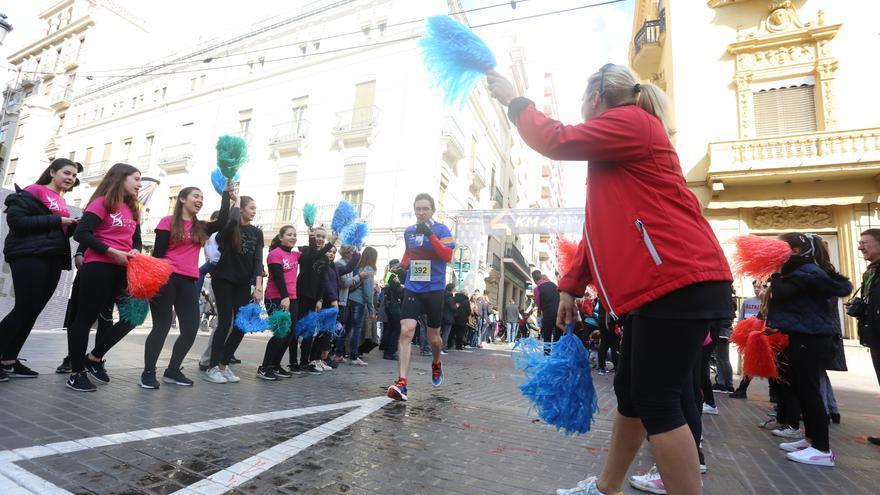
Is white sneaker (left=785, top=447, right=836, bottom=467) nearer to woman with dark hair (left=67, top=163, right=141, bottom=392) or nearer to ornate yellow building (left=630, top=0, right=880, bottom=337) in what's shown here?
woman with dark hair (left=67, top=163, right=141, bottom=392)

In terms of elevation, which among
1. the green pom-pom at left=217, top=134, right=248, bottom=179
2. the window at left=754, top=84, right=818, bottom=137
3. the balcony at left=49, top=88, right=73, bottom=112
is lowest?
the green pom-pom at left=217, top=134, right=248, bottom=179

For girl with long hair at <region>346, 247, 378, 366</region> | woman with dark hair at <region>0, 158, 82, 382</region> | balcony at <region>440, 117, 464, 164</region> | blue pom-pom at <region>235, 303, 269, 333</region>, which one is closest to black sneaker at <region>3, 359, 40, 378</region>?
woman with dark hair at <region>0, 158, 82, 382</region>

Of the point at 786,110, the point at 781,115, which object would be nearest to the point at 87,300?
the point at 781,115

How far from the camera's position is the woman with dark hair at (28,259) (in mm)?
3887

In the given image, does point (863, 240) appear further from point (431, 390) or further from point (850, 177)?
point (850, 177)

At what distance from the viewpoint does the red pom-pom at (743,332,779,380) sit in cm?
411

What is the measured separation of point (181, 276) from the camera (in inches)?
172

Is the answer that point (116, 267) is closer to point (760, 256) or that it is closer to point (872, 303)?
point (760, 256)

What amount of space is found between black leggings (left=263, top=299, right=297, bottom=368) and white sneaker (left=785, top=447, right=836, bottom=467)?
4.84 m

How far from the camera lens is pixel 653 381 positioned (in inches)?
64.8

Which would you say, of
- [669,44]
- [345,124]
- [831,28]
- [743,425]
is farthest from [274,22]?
[743,425]

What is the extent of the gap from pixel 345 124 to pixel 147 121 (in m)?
17.4

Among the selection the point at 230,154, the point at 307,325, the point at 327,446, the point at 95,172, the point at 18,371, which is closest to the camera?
the point at 327,446

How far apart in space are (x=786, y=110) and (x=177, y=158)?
29339mm
